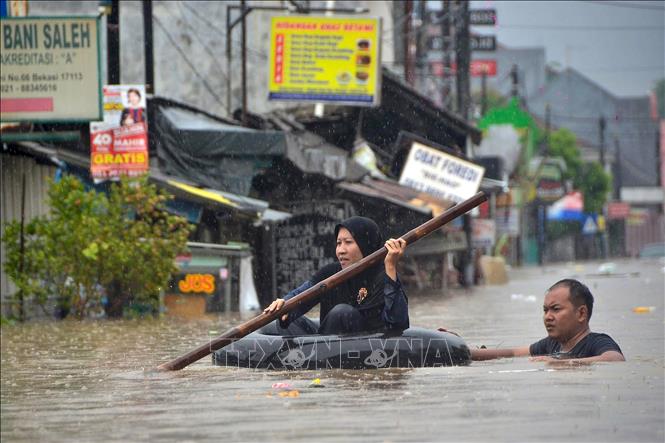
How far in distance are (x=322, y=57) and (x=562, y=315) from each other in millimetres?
17422

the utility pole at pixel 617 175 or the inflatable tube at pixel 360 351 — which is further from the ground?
the utility pole at pixel 617 175

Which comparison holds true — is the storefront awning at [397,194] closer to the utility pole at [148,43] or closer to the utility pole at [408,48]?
the utility pole at [148,43]

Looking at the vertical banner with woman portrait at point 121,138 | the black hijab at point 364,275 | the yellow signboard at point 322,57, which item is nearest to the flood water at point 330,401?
the black hijab at point 364,275

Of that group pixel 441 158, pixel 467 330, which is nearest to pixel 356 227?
pixel 467 330

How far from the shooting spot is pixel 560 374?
359 inches

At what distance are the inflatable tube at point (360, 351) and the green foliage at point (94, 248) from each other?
9140mm

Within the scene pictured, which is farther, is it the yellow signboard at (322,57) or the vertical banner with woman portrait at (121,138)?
the yellow signboard at (322,57)

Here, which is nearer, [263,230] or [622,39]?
[263,230]

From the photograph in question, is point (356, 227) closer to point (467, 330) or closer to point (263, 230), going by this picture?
point (467, 330)

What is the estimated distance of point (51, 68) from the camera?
19422 mm

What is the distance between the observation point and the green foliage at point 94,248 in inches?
756

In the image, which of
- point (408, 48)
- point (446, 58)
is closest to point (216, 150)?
Answer: point (408, 48)

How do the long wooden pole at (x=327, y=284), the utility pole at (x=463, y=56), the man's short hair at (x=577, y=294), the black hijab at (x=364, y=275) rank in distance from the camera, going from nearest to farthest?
the man's short hair at (x=577, y=294), the long wooden pole at (x=327, y=284), the black hijab at (x=364, y=275), the utility pole at (x=463, y=56)

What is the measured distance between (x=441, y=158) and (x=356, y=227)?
19.9 meters
